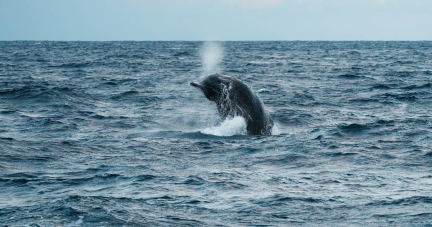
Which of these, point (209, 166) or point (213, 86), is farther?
point (213, 86)

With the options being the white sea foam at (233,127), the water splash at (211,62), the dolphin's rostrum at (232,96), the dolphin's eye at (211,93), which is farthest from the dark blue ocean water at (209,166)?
the water splash at (211,62)

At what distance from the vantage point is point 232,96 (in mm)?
13047

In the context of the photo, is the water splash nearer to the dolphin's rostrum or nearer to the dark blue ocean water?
the dark blue ocean water

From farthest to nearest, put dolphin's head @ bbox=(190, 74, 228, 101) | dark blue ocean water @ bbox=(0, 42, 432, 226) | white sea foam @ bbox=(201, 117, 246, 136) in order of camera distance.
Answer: white sea foam @ bbox=(201, 117, 246, 136), dolphin's head @ bbox=(190, 74, 228, 101), dark blue ocean water @ bbox=(0, 42, 432, 226)

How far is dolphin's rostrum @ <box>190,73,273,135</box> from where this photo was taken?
13.0 metres

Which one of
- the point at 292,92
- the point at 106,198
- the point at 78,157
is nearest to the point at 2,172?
the point at 78,157

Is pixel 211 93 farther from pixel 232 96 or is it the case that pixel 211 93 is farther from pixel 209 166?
pixel 209 166

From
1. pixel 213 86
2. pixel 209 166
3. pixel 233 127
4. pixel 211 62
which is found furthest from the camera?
pixel 211 62

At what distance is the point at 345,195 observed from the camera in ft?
28.0

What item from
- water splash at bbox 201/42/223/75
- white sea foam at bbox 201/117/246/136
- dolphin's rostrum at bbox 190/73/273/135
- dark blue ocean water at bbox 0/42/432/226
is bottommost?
water splash at bbox 201/42/223/75

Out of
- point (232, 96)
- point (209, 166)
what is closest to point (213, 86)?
point (232, 96)

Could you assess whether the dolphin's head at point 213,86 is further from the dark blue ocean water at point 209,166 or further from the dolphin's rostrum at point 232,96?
the dark blue ocean water at point 209,166

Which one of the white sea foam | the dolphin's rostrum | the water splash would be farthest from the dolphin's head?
the water splash

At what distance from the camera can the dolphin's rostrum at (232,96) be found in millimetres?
13000
